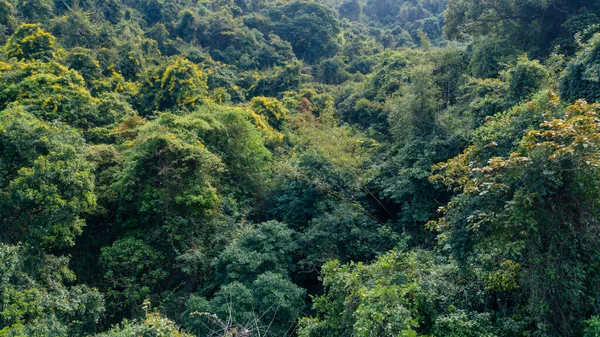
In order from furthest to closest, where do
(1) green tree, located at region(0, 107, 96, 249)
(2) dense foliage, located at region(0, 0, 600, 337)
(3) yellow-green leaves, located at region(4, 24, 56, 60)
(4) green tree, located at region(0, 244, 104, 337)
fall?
(3) yellow-green leaves, located at region(4, 24, 56, 60) < (1) green tree, located at region(0, 107, 96, 249) < (4) green tree, located at region(0, 244, 104, 337) < (2) dense foliage, located at region(0, 0, 600, 337)

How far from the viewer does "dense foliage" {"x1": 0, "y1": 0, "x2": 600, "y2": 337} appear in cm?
508

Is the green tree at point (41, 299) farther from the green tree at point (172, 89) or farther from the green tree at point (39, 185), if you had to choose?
the green tree at point (172, 89)

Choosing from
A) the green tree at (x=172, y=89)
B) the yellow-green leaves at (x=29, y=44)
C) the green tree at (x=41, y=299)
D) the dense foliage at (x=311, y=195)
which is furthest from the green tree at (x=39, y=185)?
the yellow-green leaves at (x=29, y=44)

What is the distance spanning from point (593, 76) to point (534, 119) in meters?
2.36

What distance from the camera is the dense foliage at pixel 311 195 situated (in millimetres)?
5082

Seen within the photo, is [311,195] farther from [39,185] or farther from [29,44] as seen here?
[29,44]

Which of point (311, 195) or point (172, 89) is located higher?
Result: point (172, 89)

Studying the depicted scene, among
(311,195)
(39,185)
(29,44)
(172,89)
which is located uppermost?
(172,89)

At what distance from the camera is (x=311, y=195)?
1113cm

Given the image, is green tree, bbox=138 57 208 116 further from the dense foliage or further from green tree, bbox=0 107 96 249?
green tree, bbox=0 107 96 249

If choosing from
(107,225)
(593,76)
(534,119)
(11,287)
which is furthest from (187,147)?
(593,76)

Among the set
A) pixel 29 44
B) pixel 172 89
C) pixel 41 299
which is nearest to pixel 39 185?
pixel 41 299

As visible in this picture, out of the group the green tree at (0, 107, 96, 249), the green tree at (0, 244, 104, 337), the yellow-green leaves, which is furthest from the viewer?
the yellow-green leaves

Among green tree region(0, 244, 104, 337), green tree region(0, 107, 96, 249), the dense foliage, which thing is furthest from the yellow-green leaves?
green tree region(0, 244, 104, 337)
